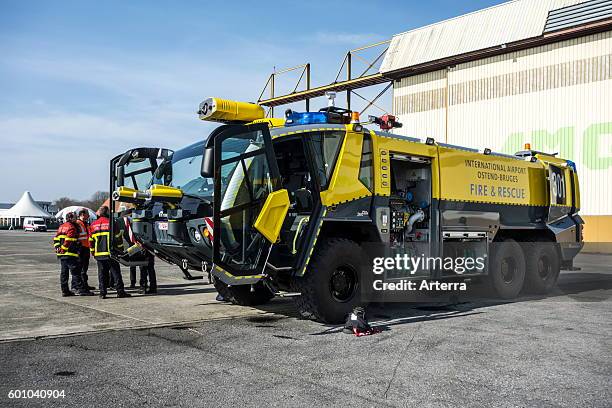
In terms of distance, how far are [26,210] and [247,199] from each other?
307 feet

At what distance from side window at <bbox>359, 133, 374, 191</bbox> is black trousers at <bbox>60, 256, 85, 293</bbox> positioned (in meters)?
5.83

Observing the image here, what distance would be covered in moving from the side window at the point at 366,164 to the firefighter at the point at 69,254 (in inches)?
230

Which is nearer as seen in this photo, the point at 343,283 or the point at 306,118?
the point at 343,283

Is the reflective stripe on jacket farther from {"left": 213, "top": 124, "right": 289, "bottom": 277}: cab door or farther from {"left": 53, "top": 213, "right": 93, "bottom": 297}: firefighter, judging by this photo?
{"left": 213, "top": 124, "right": 289, "bottom": 277}: cab door

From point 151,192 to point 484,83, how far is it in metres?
22.2

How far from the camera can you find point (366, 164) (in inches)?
308

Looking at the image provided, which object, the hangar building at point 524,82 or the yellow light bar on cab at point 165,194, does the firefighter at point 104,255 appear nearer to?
the yellow light bar on cab at point 165,194

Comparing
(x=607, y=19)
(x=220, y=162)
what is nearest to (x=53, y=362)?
(x=220, y=162)

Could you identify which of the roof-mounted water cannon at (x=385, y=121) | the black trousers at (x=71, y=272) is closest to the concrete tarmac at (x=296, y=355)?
the black trousers at (x=71, y=272)

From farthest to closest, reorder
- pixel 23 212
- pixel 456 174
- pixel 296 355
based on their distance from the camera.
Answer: pixel 23 212, pixel 456 174, pixel 296 355

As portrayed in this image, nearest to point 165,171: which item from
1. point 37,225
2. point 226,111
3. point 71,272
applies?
point 226,111

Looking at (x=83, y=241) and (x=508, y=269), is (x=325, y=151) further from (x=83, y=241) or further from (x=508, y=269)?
(x=83, y=241)

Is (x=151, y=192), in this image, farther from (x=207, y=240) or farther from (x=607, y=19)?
(x=607, y=19)

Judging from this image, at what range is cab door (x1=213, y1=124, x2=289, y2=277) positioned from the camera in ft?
22.4
